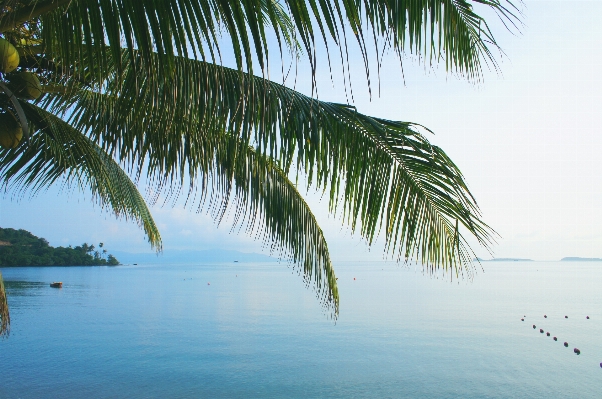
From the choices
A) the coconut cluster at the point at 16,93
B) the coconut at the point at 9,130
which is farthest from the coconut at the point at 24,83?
the coconut at the point at 9,130

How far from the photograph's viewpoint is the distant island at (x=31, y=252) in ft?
→ 196

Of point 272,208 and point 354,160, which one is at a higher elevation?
point 354,160

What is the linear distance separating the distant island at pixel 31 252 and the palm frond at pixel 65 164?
54.8 meters

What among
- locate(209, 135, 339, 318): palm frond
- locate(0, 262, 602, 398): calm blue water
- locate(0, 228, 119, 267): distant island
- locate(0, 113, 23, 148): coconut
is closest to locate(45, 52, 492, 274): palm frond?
locate(209, 135, 339, 318): palm frond

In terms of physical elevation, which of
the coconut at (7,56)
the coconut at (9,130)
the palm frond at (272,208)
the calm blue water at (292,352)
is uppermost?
the coconut at (7,56)

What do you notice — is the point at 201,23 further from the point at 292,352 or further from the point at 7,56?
the point at 292,352

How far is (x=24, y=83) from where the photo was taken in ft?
9.07

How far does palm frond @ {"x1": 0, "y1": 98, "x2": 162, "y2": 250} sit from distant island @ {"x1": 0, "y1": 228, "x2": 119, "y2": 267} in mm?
54775

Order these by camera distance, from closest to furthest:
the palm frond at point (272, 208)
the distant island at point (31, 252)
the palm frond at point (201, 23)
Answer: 1. the palm frond at point (201, 23)
2. the palm frond at point (272, 208)
3. the distant island at point (31, 252)

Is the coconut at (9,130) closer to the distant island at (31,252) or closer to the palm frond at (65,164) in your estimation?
the palm frond at (65,164)

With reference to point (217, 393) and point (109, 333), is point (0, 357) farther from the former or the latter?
point (217, 393)

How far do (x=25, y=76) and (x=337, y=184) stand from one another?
1840mm

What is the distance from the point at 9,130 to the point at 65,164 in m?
0.95

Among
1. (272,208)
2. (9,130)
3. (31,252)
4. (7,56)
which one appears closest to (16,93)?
(9,130)
